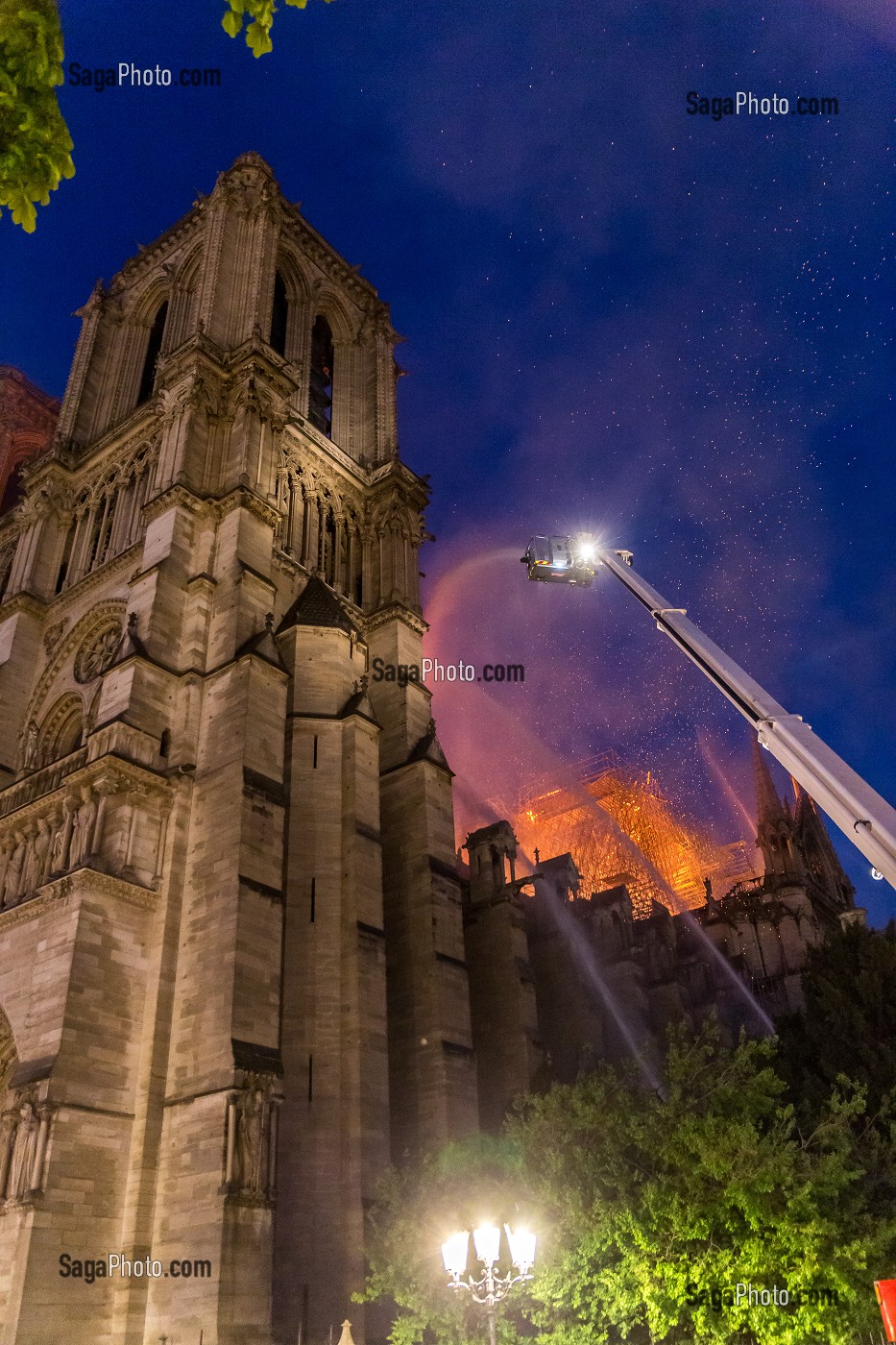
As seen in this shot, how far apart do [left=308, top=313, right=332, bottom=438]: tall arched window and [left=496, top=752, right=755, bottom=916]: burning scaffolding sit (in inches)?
1309

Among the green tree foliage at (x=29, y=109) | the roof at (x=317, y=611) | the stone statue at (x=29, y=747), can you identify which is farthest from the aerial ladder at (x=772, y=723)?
the stone statue at (x=29, y=747)

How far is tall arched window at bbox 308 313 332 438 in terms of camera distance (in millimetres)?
36469

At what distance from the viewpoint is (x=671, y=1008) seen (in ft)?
110

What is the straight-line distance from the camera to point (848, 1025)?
69.3ft

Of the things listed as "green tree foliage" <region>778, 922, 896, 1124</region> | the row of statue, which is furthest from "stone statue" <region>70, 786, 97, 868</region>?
"green tree foliage" <region>778, 922, 896, 1124</region>

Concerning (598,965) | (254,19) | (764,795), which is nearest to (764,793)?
(764,795)

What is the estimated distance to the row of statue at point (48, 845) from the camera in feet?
65.0

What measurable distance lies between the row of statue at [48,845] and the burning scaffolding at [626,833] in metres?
42.2

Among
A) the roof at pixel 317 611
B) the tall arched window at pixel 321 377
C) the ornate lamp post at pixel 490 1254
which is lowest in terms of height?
the ornate lamp post at pixel 490 1254

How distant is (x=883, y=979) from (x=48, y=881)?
1801 cm

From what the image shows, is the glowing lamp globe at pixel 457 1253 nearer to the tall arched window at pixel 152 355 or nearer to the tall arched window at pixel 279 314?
the tall arched window at pixel 152 355

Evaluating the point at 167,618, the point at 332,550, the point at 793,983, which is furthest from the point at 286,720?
the point at 793,983

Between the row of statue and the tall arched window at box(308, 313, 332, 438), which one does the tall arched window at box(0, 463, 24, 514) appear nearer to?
the tall arched window at box(308, 313, 332, 438)

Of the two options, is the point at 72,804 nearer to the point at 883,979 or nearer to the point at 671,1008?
the point at 883,979
